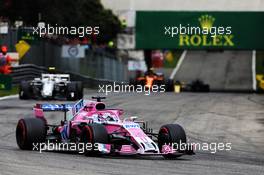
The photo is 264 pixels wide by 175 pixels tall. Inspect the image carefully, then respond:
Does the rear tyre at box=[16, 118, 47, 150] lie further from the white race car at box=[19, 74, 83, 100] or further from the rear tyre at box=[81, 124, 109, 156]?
the white race car at box=[19, 74, 83, 100]

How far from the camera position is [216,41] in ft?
146

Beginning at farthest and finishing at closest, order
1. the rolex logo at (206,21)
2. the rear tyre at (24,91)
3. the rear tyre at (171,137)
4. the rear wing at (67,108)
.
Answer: the rolex logo at (206,21), the rear tyre at (24,91), the rear wing at (67,108), the rear tyre at (171,137)

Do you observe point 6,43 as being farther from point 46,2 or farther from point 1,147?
point 1,147

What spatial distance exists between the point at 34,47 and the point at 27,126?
2687 cm

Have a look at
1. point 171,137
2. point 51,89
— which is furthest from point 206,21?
point 171,137

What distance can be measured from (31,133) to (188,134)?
5929 mm

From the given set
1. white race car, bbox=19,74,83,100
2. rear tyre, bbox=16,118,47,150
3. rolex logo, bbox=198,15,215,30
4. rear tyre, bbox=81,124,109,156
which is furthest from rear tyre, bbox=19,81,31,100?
rolex logo, bbox=198,15,215,30

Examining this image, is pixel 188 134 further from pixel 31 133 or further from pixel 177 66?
pixel 177 66

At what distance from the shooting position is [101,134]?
1269 centimetres

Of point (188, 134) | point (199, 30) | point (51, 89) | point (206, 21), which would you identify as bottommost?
point (188, 134)

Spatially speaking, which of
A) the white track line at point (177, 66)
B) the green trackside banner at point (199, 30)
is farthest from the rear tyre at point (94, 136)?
the white track line at point (177, 66)

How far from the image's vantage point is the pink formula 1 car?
12.7 metres

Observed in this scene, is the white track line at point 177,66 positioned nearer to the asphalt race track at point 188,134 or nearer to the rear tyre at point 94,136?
the asphalt race track at point 188,134

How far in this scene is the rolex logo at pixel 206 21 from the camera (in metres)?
43.2
